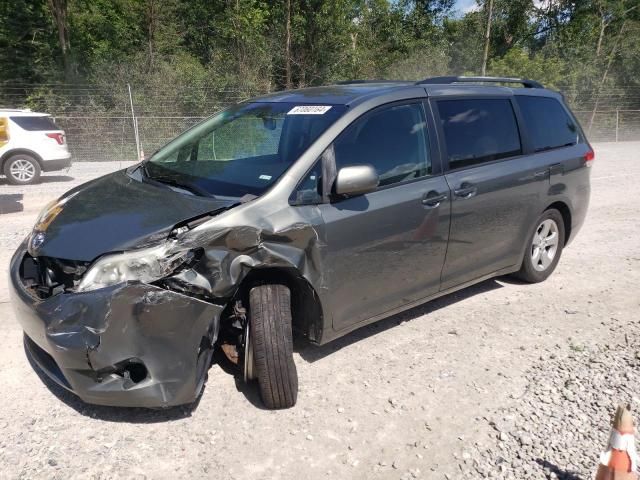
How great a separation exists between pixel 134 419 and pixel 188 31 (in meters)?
23.6

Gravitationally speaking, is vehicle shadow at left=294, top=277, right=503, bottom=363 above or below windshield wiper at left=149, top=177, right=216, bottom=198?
below

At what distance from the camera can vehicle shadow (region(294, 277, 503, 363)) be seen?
373cm

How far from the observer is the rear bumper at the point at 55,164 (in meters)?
11.6

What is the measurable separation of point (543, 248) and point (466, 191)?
5.32 feet

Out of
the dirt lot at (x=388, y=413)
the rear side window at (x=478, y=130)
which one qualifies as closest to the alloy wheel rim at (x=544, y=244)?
the dirt lot at (x=388, y=413)

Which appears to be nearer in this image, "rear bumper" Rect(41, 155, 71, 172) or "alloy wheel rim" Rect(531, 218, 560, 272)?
"alloy wheel rim" Rect(531, 218, 560, 272)

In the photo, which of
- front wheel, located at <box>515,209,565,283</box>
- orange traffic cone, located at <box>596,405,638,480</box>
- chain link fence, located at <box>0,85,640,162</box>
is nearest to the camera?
orange traffic cone, located at <box>596,405,638,480</box>

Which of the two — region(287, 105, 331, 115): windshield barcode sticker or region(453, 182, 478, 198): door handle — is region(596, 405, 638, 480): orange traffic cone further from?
region(287, 105, 331, 115): windshield barcode sticker

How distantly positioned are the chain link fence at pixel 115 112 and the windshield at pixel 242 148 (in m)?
13.1

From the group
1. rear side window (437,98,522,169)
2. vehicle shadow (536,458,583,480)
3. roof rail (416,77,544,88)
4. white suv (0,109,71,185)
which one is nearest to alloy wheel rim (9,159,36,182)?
white suv (0,109,71,185)

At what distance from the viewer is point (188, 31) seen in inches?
923

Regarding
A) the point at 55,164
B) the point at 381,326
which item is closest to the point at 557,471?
the point at 381,326

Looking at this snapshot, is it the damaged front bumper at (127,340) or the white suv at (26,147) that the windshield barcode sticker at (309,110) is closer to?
the damaged front bumper at (127,340)

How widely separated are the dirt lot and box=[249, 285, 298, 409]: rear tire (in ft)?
0.63
